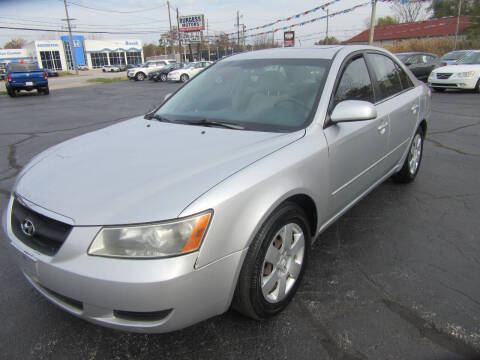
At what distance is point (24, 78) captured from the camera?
17.8 m

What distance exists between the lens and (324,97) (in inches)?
99.5

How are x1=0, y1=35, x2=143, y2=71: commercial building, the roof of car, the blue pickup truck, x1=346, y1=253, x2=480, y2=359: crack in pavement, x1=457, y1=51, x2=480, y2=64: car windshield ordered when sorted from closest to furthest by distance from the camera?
1. x1=346, y1=253, x2=480, y2=359: crack in pavement
2. the roof of car
3. x1=457, y1=51, x2=480, y2=64: car windshield
4. the blue pickup truck
5. x1=0, y1=35, x2=143, y2=71: commercial building

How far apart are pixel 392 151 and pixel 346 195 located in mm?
1069

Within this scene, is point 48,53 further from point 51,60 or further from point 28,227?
point 28,227

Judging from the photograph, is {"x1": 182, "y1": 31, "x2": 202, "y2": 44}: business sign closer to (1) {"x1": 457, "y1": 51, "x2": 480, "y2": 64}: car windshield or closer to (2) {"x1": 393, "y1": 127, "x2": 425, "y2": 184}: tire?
(1) {"x1": 457, "y1": 51, "x2": 480, "y2": 64}: car windshield

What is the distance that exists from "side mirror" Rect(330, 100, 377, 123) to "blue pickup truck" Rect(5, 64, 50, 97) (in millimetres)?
19631

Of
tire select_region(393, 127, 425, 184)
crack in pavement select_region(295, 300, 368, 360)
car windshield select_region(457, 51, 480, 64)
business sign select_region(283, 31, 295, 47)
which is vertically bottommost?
crack in pavement select_region(295, 300, 368, 360)

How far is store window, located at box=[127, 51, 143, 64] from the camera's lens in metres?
81.4

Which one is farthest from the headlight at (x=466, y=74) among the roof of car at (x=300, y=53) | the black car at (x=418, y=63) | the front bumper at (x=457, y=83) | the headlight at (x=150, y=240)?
the headlight at (x=150, y=240)

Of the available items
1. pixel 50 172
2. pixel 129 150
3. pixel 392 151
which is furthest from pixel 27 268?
pixel 392 151

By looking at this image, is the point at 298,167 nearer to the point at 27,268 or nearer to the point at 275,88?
the point at 275,88

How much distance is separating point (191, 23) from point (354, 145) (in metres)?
49.5

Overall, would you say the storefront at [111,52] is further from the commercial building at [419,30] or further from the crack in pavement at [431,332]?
the crack in pavement at [431,332]

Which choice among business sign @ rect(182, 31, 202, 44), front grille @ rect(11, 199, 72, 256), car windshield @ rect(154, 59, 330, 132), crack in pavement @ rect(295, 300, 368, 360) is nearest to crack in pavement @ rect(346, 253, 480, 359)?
crack in pavement @ rect(295, 300, 368, 360)
